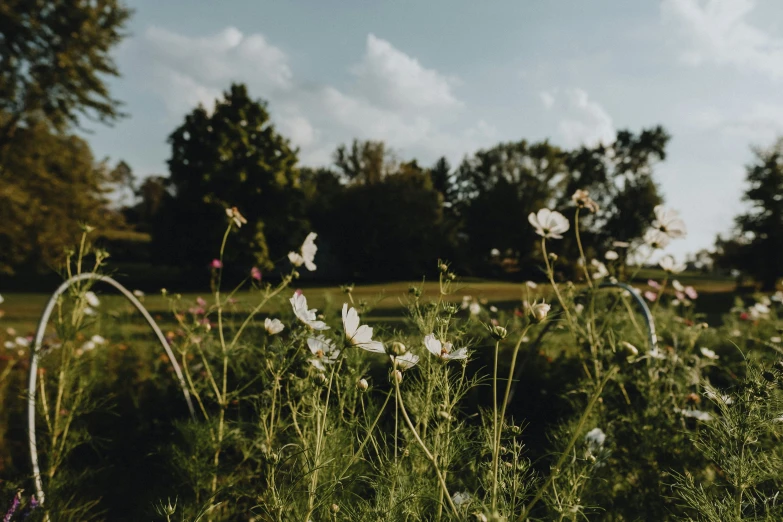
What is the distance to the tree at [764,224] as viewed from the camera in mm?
21672

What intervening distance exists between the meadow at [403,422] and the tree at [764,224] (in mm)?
21368

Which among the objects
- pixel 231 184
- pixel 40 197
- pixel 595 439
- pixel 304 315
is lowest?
pixel 595 439

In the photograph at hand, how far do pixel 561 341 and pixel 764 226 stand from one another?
23.2m

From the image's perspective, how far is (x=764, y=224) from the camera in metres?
22.3

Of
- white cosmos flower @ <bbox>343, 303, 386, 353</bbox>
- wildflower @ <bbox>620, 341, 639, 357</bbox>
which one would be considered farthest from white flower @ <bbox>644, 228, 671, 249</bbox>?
white cosmos flower @ <bbox>343, 303, 386, 353</bbox>

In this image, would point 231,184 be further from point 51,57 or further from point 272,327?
point 272,327

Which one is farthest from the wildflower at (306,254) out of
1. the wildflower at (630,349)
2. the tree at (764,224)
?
the tree at (764,224)

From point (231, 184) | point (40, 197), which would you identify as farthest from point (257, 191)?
point (40, 197)

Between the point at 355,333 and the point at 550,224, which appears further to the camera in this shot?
the point at 550,224

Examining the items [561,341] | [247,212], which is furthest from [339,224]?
[561,341]

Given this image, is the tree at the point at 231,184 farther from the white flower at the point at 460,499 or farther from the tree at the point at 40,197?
the white flower at the point at 460,499

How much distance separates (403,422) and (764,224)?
26595 mm

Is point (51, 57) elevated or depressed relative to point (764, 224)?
elevated

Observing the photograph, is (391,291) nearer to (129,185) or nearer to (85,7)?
(85,7)
